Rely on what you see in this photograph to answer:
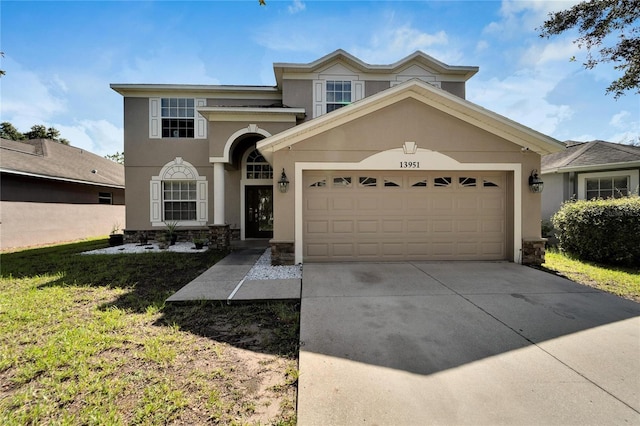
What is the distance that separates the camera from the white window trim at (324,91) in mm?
11539

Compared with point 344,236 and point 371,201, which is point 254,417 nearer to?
point 344,236

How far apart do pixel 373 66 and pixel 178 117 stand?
8685 millimetres

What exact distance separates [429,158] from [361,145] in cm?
183

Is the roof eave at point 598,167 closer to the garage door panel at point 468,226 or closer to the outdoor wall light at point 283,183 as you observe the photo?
the garage door panel at point 468,226

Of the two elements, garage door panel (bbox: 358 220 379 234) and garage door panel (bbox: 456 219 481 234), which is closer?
garage door panel (bbox: 358 220 379 234)

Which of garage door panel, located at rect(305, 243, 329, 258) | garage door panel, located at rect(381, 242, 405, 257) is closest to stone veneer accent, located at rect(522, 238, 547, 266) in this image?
garage door panel, located at rect(381, 242, 405, 257)

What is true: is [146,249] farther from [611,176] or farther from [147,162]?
[611,176]

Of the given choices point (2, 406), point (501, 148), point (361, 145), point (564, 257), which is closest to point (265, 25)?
point (361, 145)

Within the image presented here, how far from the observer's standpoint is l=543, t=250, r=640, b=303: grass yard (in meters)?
5.45

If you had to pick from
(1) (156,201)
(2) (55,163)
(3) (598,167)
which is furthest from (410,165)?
(2) (55,163)

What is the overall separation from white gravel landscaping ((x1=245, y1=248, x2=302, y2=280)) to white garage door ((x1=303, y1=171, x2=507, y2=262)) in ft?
2.42

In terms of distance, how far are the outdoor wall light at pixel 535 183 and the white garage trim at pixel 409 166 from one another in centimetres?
27

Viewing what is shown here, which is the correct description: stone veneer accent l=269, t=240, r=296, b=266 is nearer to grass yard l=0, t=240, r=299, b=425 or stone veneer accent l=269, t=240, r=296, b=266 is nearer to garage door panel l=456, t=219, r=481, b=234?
grass yard l=0, t=240, r=299, b=425

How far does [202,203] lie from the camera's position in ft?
39.2
